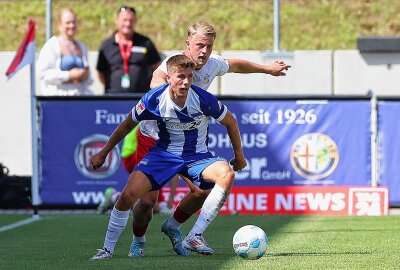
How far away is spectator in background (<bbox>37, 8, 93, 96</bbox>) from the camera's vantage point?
Result: 48.8 feet

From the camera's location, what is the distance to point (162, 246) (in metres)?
10.2

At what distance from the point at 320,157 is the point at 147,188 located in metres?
5.79

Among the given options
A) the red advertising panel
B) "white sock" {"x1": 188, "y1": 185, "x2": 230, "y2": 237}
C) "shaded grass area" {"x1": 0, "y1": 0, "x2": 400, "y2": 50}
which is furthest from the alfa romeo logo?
"shaded grass area" {"x1": 0, "y1": 0, "x2": 400, "y2": 50}

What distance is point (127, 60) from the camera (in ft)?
48.9

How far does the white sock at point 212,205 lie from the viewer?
350 inches

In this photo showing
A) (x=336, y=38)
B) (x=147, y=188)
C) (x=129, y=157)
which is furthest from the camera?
(x=336, y=38)

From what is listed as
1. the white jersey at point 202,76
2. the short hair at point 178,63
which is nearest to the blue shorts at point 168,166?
the white jersey at point 202,76

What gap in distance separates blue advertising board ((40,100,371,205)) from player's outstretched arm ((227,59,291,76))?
4530 mm

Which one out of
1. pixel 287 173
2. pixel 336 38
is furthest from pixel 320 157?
pixel 336 38

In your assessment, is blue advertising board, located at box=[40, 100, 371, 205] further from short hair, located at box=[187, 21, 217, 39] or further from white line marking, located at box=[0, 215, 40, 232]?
short hair, located at box=[187, 21, 217, 39]

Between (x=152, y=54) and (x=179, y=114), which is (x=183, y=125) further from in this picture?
(x=152, y=54)

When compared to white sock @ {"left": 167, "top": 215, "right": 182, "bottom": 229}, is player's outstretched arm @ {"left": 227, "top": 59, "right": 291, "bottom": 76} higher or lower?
higher

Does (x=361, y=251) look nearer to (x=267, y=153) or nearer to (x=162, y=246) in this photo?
(x=162, y=246)

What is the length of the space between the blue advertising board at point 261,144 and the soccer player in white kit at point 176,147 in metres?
5.28
